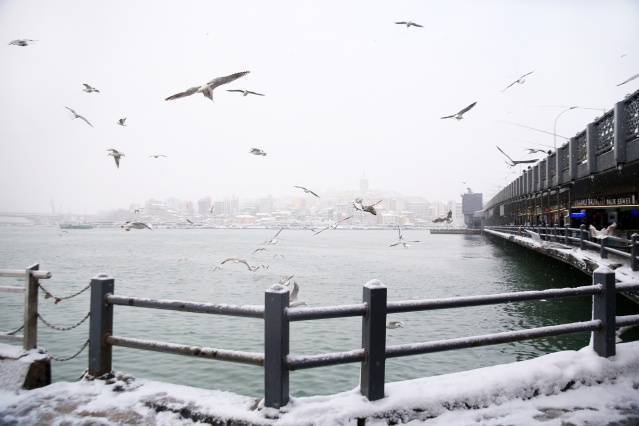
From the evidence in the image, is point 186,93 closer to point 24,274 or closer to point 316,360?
point 24,274

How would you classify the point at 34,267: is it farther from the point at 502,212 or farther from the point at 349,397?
the point at 502,212

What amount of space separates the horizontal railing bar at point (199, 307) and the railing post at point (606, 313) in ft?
13.9

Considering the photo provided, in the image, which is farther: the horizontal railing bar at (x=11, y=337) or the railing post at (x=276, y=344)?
the horizontal railing bar at (x=11, y=337)

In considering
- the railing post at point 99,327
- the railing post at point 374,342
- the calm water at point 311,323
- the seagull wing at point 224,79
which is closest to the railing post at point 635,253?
the calm water at point 311,323

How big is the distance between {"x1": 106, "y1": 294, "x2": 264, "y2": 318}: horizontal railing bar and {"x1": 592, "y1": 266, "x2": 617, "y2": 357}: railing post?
4.23 meters

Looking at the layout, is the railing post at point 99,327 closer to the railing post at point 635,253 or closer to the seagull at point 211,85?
the seagull at point 211,85

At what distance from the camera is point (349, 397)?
424 centimetres

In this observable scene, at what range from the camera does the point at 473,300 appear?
15.1 ft

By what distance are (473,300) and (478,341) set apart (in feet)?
1.50

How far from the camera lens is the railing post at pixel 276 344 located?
3.98 meters

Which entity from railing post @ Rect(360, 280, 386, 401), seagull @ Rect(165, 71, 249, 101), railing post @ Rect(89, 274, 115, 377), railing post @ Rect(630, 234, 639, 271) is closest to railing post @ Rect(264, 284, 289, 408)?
railing post @ Rect(360, 280, 386, 401)

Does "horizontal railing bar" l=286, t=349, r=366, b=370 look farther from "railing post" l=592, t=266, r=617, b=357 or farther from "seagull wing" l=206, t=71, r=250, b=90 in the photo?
"seagull wing" l=206, t=71, r=250, b=90

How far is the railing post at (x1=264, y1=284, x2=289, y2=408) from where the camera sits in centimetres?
398

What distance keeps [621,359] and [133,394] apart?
5764 millimetres
